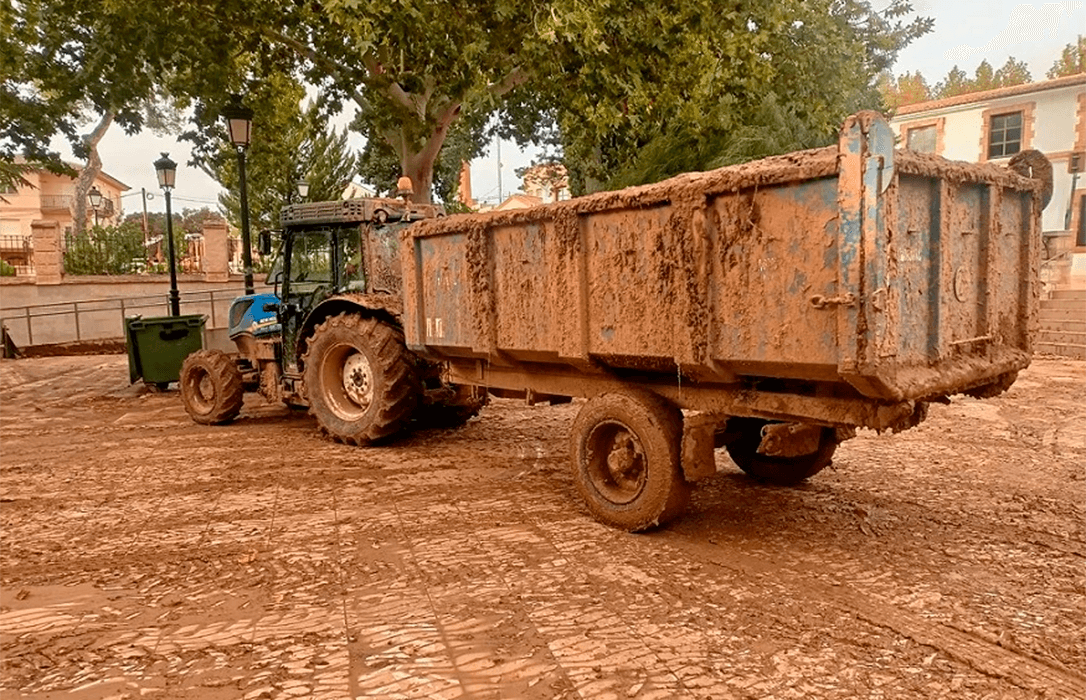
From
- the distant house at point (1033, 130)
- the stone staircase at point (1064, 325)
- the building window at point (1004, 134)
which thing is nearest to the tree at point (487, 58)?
the stone staircase at point (1064, 325)

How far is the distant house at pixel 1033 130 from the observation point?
2395 centimetres

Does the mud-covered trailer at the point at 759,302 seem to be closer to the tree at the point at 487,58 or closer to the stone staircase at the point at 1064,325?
the tree at the point at 487,58

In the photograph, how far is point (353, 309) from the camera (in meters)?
7.23

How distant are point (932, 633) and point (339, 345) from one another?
5.46 metres

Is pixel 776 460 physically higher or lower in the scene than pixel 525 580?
higher

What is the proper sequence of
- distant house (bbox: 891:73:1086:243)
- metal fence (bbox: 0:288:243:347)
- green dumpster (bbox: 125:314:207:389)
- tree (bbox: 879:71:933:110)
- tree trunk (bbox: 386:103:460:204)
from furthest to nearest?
tree (bbox: 879:71:933:110), distant house (bbox: 891:73:1086:243), metal fence (bbox: 0:288:243:347), tree trunk (bbox: 386:103:460:204), green dumpster (bbox: 125:314:207:389)

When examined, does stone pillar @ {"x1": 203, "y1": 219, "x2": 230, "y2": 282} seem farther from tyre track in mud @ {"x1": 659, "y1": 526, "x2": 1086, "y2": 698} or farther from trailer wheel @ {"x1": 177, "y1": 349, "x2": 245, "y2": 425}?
tyre track in mud @ {"x1": 659, "y1": 526, "x2": 1086, "y2": 698}

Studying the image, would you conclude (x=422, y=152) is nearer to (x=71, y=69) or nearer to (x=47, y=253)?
(x=71, y=69)

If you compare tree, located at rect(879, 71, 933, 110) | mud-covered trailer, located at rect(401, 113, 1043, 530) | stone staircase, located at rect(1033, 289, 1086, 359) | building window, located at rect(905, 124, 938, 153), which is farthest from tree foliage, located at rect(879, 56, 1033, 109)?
mud-covered trailer, located at rect(401, 113, 1043, 530)

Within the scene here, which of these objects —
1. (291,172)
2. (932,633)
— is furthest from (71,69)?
(291,172)

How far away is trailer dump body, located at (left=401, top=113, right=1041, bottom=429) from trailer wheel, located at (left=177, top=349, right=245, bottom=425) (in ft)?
14.9

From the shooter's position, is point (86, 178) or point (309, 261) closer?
point (309, 261)

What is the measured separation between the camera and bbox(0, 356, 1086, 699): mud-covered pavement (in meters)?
2.90

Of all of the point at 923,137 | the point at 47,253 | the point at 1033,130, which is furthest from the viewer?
the point at 923,137
